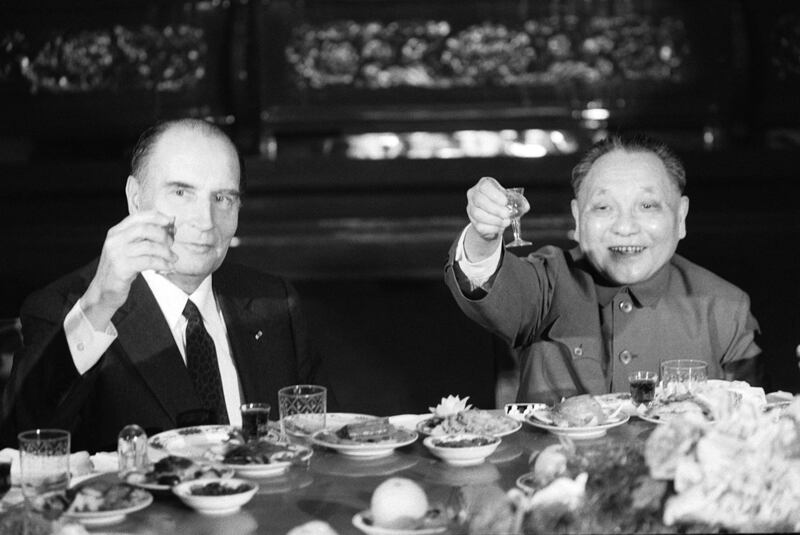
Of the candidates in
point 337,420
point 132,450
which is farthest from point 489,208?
point 132,450

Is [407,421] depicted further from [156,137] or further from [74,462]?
[156,137]

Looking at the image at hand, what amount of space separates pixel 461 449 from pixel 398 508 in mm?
403

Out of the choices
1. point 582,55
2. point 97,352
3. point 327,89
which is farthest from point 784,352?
point 97,352

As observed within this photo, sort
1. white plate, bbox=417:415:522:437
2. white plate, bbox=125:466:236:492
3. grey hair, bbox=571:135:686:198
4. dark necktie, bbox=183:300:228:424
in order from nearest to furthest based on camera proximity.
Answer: white plate, bbox=125:466:236:492
white plate, bbox=417:415:522:437
dark necktie, bbox=183:300:228:424
grey hair, bbox=571:135:686:198

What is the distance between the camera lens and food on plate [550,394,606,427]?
2334 millimetres

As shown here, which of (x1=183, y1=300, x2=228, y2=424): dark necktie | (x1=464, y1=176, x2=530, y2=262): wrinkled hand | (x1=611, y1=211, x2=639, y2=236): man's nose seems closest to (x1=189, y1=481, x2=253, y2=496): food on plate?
(x1=183, y1=300, x2=228, y2=424): dark necktie

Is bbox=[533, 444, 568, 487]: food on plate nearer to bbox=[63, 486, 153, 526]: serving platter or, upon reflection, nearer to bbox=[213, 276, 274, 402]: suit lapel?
bbox=[63, 486, 153, 526]: serving platter

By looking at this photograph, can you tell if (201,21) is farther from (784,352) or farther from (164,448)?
(164,448)

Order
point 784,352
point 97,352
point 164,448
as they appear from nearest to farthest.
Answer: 1. point 164,448
2. point 97,352
3. point 784,352

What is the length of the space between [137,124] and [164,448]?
2768 millimetres

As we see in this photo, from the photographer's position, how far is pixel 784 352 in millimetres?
4316

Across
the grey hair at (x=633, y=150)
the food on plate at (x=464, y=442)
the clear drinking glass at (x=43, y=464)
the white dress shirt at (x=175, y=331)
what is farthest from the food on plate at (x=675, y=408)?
the clear drinking glass at (x=43, y=464)

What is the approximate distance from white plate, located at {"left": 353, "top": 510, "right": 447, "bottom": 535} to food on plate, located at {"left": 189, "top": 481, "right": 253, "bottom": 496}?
20 cm

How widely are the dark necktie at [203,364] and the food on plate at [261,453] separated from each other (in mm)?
499
